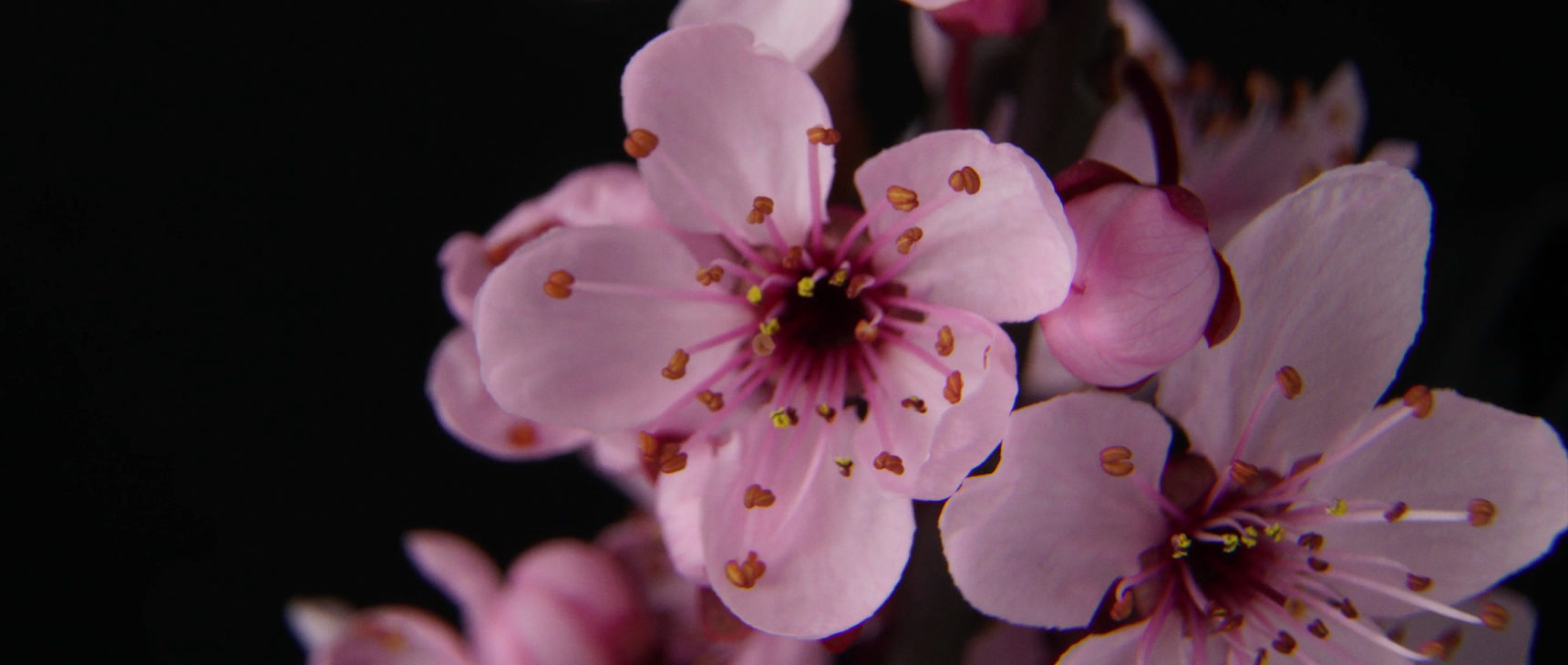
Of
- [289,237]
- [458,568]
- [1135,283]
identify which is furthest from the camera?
[289,237]

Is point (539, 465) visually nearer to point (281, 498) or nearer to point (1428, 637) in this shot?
point (281, 498)

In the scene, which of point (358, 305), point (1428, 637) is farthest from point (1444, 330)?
point (358, 305)

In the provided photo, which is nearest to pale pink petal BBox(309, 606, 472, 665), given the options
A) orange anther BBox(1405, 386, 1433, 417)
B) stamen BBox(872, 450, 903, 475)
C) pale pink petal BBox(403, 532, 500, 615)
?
pale pink petal BBox(403, 532, 500, 615)

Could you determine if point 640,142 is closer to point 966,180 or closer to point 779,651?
point 966,180

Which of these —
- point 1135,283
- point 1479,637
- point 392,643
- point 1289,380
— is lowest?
point 1479,637

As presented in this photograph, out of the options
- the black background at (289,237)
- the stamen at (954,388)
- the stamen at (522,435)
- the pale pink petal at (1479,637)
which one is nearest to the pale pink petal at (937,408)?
the stamen at (954,388)

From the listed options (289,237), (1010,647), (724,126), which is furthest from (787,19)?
(289,237)
